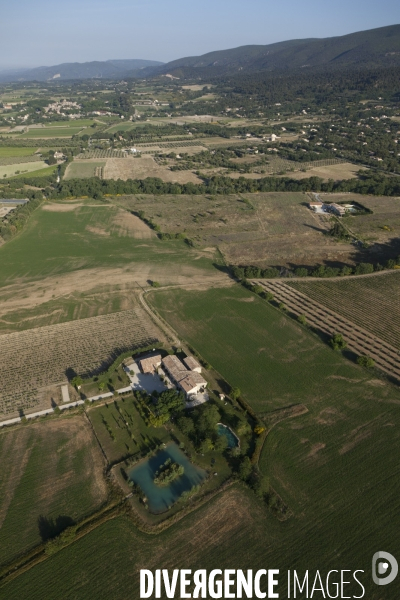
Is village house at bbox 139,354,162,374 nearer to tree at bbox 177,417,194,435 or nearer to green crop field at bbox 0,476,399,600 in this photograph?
tree at bbox 177,417,194,435

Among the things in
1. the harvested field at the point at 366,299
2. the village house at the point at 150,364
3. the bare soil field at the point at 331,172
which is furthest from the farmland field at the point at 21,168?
the village house at the point at 150,364

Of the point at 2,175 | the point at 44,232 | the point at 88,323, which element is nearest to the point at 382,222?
the point at 88,323

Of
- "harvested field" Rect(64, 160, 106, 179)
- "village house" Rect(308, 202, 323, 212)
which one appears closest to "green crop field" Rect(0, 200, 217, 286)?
"harvested field" Rect(64, 160, 106, 179)

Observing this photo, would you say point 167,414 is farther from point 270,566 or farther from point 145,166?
point 145,166

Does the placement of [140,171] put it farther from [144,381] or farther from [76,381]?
[76,381]

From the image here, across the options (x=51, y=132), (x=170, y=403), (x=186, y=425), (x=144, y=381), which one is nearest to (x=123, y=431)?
(x=170, y=403)
